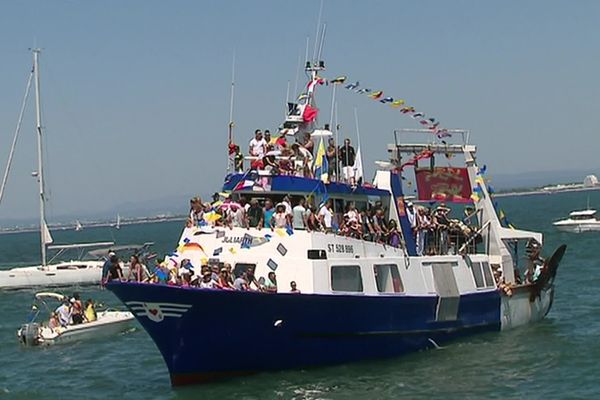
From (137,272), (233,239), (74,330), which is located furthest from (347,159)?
(74,330)

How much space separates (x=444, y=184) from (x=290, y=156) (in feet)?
25.0

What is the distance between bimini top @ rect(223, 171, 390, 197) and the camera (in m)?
25.7

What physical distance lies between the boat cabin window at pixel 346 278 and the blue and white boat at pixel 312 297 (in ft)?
0.09

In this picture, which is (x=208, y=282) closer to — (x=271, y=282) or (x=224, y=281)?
(x=224, y=281)

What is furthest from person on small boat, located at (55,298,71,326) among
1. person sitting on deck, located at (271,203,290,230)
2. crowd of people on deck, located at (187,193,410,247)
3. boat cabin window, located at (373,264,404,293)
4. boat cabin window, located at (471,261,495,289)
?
boat cabin window, located at (471,261,495,289)

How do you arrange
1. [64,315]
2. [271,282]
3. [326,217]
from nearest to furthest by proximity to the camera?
[271,282]
[326,217]
[64,315]

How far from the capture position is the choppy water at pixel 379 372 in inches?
925

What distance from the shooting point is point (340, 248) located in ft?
83.0

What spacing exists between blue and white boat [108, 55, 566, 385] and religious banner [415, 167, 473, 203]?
1662mm

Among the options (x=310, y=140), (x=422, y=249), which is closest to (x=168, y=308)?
(x=310, y=140)

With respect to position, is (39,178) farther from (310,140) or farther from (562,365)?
(562,365)

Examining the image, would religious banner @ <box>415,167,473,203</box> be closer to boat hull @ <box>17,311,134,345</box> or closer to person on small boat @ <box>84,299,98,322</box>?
boat hull @ <box>17,311,134,345</box>

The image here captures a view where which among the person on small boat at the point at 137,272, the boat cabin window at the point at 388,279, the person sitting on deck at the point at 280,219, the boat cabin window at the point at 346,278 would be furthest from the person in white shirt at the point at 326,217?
the person on small boat at the point at 137,272

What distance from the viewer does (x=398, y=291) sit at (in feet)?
87.2
